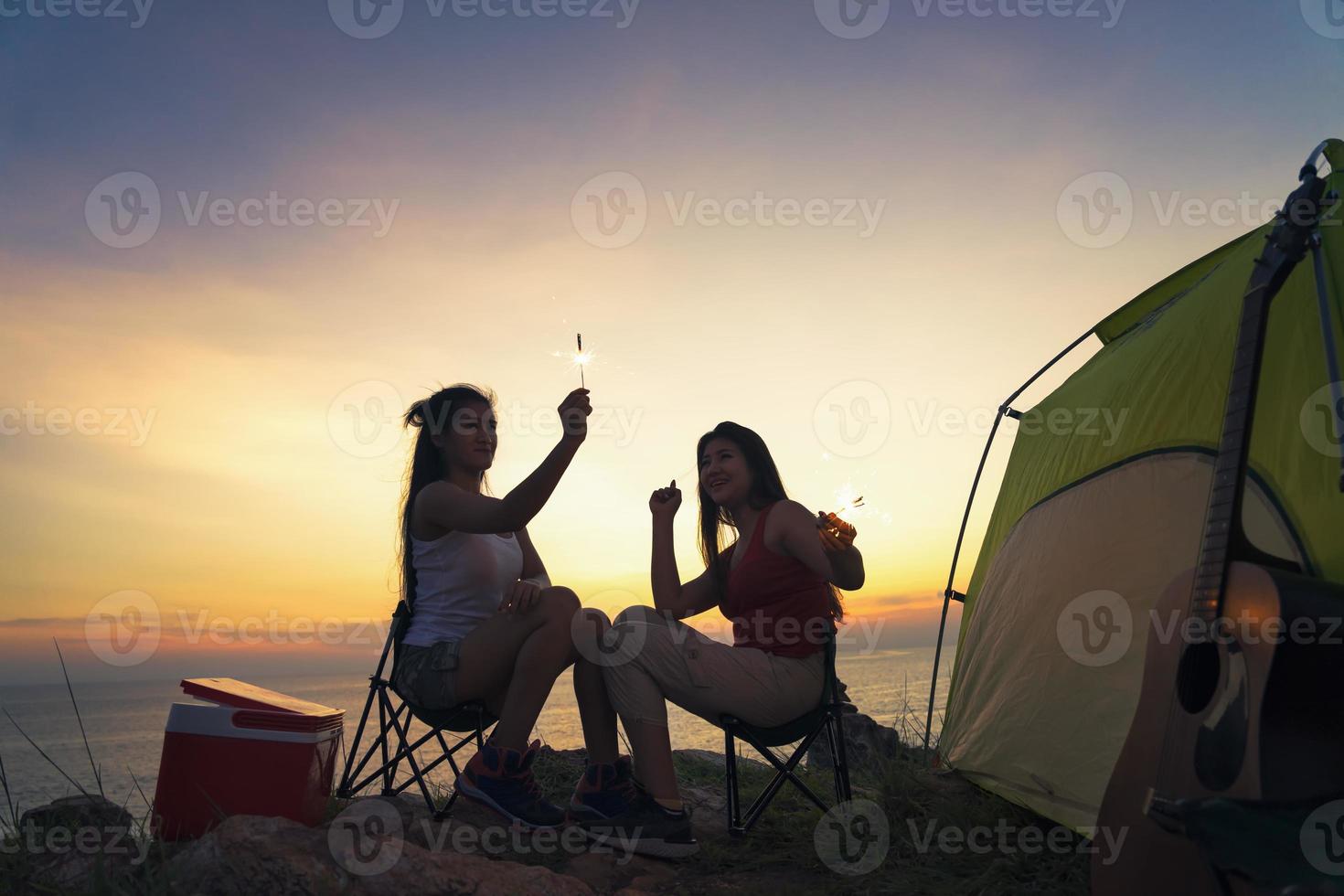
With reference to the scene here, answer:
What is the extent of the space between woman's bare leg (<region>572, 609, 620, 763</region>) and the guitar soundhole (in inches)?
80.5

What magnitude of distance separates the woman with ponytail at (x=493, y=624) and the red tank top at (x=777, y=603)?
624 mm

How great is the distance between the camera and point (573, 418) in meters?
3.29

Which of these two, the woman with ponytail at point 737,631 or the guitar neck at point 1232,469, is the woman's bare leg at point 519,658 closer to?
the woman with ponytail at point 737,631

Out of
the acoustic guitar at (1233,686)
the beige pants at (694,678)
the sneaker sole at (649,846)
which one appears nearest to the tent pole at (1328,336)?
the acoustic guitar at (1233,686)

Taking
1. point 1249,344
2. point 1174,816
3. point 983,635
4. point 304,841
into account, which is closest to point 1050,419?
point 983,635

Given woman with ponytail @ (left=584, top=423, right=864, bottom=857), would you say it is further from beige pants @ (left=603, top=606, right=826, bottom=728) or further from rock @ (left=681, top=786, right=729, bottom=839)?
rock @ (left=681, top=786, right=729, bottom=839)

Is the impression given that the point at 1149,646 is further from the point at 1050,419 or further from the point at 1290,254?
the point at 1050,419

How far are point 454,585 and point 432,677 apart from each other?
403 mm

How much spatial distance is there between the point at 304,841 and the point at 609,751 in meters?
1.26

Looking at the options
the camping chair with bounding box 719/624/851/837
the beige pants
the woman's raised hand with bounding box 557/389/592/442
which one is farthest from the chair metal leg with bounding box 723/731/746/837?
the woman's raised hand with bounding box 557/389/592/442

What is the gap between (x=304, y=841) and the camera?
245cm

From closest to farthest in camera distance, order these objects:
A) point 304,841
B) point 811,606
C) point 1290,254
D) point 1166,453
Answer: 1. point 1290,254
2. point 304,841
3. point 1166,453
4. point 811,606

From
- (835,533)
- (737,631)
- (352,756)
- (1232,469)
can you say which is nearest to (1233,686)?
(1232,469)
